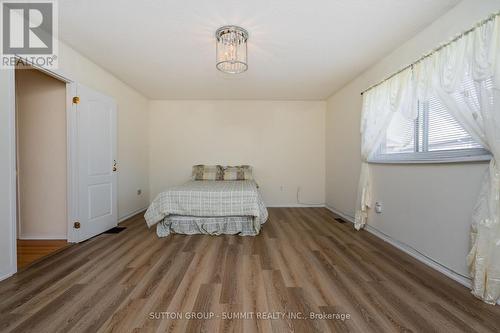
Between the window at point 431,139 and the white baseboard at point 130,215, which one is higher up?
the window at point 431,139

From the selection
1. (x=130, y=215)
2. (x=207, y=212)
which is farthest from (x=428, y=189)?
(x=130, y=215)

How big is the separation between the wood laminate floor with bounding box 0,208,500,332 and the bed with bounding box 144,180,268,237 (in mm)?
378

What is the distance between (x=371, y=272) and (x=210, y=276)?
57.2 inches

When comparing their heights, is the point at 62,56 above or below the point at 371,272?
above

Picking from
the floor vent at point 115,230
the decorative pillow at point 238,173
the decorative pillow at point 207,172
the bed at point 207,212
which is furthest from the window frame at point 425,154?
the floor vent at point 115,230

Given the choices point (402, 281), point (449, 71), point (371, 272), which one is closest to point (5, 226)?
point (371, 272)

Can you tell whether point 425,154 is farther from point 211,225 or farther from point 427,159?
point 211,225

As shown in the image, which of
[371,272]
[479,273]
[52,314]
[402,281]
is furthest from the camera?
[371,272]

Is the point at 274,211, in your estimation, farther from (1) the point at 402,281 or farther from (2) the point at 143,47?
(2) the point at 143,47

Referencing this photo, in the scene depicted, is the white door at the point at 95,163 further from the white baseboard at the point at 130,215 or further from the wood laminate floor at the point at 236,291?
the wood laminate floor at the point at 236,291

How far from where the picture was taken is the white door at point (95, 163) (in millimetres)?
2588

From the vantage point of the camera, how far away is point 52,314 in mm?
1358

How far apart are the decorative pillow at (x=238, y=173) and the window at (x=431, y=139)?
7.79 feet

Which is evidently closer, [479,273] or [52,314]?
[52,314]
